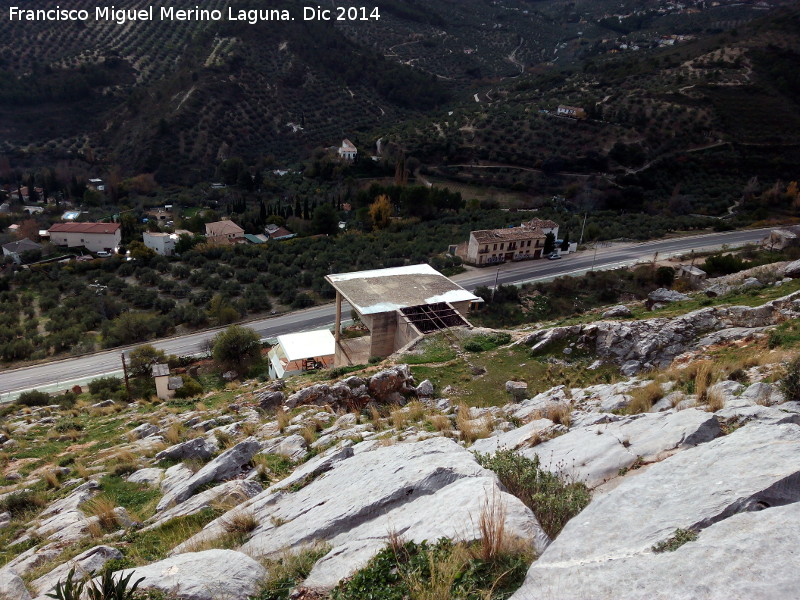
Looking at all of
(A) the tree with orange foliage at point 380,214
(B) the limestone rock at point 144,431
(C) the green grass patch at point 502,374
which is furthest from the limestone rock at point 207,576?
(A) the tree with orange foliage at point 380,214

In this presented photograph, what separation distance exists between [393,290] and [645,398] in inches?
544

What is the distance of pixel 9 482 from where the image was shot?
1118 cm

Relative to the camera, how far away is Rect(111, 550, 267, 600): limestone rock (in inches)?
176

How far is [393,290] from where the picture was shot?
21406mm

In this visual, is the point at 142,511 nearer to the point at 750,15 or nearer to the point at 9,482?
the point at 9,482

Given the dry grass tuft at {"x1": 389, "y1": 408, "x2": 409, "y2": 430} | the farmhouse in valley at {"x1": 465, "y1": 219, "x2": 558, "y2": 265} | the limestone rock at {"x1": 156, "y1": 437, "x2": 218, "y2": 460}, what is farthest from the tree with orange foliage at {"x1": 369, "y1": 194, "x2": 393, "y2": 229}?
the dry grass tuft at {"x1": 389, "y1": 408, "x2": 409, "y2": 430}

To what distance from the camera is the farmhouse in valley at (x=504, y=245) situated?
140 feet

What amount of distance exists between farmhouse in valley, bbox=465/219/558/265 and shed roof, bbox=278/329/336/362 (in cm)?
2039

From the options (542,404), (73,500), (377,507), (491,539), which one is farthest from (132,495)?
(542,404)

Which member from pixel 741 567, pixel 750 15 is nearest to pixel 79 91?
pixel 741 567

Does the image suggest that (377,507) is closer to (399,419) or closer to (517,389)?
(399,419)

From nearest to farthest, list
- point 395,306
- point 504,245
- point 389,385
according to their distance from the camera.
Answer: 1. point 389,385
2. point 395,306
3. point 504,245

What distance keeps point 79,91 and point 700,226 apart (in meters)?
104

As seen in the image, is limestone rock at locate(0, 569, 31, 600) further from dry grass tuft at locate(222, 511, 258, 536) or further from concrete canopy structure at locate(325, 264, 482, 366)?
concrete canopy structure at locate(325, 264, 482, 366)
